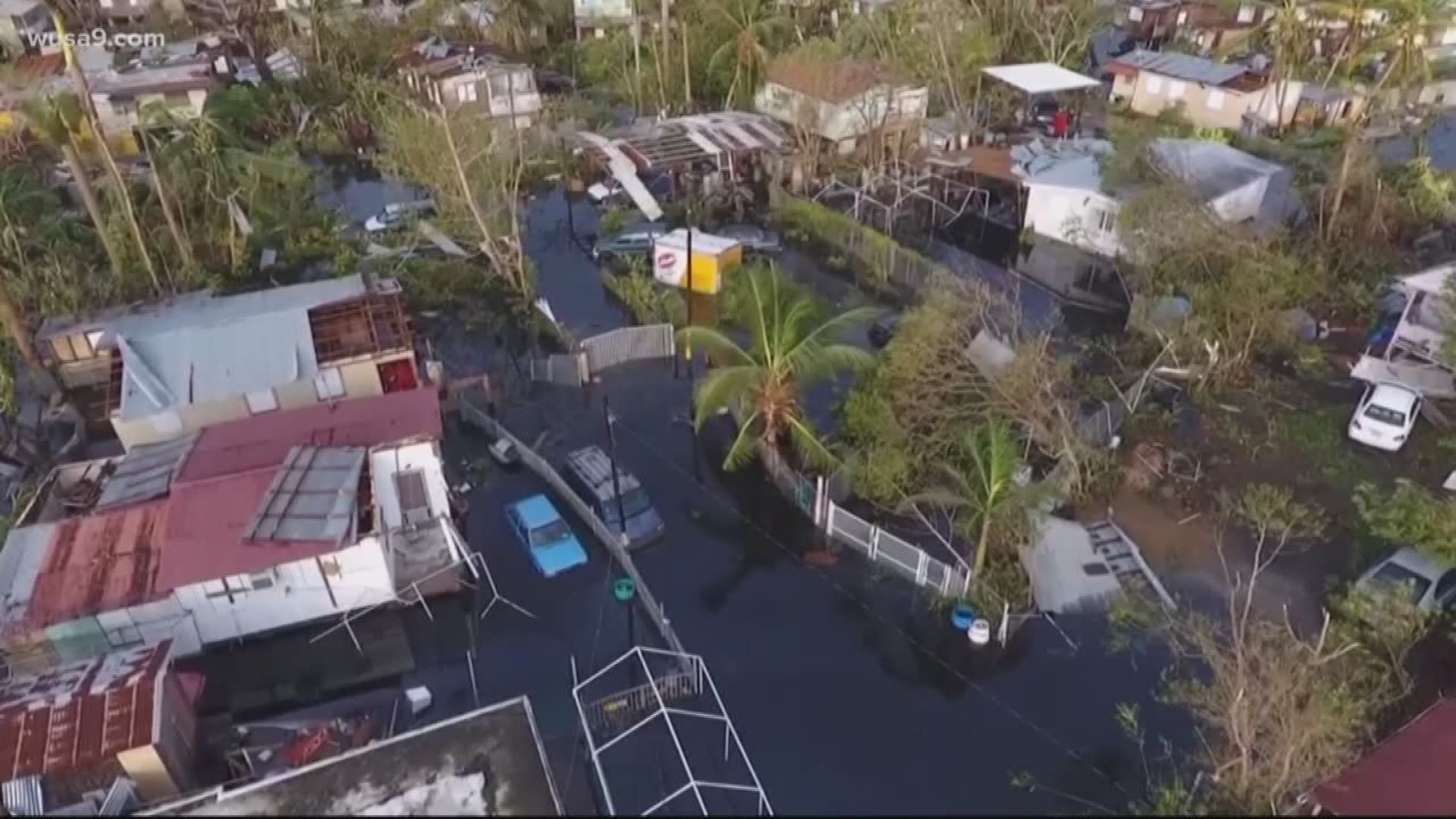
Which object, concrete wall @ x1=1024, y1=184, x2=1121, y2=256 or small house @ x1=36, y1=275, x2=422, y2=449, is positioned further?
concrete wall @ x1=1024, y1=184, x2=1121, y2=256

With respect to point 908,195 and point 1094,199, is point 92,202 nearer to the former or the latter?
point 908,195

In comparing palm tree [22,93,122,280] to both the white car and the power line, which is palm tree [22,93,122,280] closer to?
the power line

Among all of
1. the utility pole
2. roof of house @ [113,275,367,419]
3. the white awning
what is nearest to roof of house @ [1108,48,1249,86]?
the white awning

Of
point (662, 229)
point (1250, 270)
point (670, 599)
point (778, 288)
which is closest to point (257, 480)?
point (670, 599)

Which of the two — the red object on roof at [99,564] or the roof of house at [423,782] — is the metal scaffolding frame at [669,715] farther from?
the red object on roof at [99,564]

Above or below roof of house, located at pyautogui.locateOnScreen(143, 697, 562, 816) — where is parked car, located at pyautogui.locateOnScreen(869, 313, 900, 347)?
below

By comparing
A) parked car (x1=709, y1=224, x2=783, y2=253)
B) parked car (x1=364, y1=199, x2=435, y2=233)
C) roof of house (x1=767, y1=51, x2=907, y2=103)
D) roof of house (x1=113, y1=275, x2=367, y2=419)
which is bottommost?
parked car (x1=709, y1=224, x2=783, y2=253)
